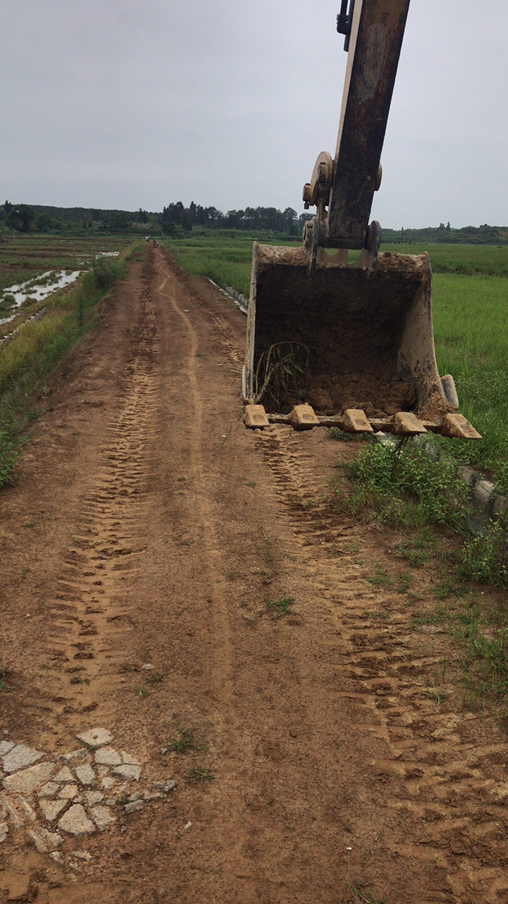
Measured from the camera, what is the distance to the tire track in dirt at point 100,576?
315cm

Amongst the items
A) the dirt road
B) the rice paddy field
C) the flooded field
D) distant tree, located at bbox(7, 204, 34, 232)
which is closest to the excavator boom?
the dirt road

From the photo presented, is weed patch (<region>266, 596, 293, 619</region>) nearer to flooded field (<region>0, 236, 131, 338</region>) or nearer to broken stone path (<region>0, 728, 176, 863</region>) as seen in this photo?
broken stone path (<region>0, 728, 176, 863</region>)

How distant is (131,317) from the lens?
14453mm

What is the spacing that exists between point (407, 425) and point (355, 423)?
0.29 meters

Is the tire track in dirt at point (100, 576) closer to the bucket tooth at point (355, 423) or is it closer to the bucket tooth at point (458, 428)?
the bucket tooth at point (355, 423)

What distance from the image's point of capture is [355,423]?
126 inches

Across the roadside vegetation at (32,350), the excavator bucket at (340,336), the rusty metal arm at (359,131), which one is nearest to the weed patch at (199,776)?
the excavator bucket at (340,336)

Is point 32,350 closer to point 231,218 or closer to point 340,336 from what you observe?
point 340,336

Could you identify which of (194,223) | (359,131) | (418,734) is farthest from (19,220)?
(418,734)

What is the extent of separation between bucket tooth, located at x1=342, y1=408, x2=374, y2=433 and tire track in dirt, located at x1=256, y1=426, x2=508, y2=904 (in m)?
1.21

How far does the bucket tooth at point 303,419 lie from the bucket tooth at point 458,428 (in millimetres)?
736

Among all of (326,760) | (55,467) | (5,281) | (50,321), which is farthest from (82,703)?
(5,281)

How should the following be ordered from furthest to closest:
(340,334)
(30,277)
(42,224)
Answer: (42,224)
(30,277)
(340,334)

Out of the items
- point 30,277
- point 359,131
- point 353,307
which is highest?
point 359,131
